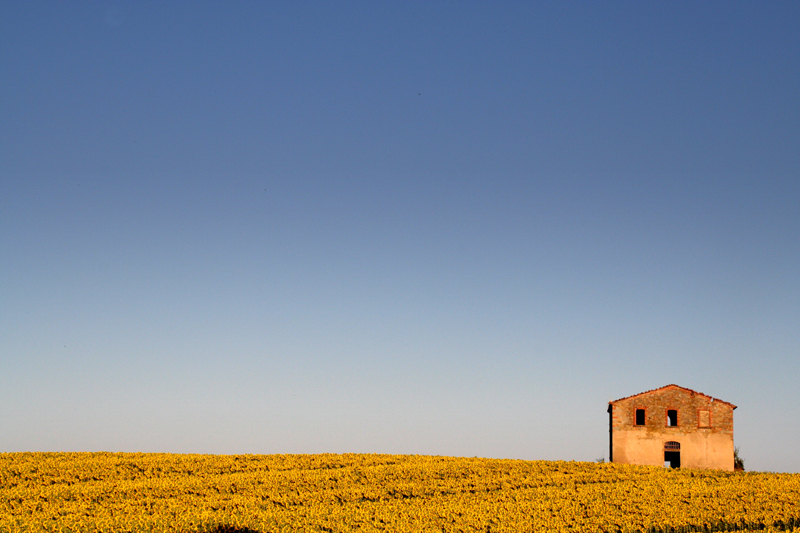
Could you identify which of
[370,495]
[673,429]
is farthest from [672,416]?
[370,495]

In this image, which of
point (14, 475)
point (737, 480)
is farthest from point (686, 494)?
point (14, 475)

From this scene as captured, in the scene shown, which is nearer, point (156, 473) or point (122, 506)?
point (122, 506)

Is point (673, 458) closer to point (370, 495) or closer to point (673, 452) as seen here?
point (673, 452)

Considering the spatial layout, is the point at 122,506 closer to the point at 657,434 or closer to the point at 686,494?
the point at 686,494

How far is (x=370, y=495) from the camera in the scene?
23672mm

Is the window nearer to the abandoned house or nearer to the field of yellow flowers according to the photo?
Answer: the abandoned house

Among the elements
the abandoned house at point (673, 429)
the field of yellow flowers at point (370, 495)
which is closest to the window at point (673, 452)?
the abandoned house at point (673, 429)

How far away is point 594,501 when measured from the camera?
2220 centimetres

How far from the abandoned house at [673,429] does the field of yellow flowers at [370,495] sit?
1099 cm

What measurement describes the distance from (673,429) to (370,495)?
26.6 metres

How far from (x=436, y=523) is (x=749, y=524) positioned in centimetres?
957

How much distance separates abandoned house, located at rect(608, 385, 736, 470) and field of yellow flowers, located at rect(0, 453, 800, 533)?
36.0 ft

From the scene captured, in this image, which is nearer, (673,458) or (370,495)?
(370,495)

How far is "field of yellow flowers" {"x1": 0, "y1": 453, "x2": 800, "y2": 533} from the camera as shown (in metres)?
18.4
